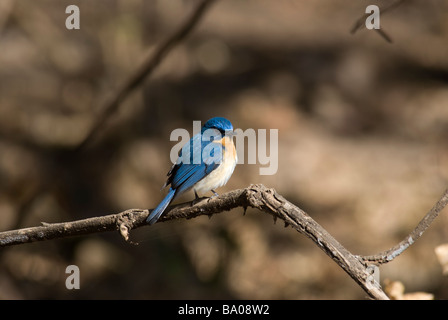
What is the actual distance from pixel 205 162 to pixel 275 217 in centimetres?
109

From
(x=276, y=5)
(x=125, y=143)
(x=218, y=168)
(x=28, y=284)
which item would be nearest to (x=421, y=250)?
(x=218, y=168)

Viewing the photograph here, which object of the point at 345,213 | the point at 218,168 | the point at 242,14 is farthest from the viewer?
the point at 242,14

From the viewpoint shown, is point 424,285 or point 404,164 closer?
point 424,285

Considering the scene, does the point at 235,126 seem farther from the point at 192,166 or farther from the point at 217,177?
the point at 192,166

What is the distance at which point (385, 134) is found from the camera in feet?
23.4

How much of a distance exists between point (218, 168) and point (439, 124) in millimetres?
4631

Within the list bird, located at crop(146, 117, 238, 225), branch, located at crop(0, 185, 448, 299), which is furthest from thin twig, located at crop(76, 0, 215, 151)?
branch, located at crop(0, 185, 448, 299)

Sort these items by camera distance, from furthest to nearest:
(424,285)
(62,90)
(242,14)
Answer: (242,14) < (62,90) < (424,285)

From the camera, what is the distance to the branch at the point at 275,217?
214cm

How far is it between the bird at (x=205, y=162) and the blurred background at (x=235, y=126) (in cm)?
161

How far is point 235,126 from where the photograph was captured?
22.0 ft

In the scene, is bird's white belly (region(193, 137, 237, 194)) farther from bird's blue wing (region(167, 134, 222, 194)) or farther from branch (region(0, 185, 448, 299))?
branch (region(0, 185, 448, 299))

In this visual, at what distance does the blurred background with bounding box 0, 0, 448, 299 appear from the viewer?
5.70 m

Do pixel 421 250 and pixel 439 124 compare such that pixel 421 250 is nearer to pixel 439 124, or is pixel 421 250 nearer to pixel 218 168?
Result: pixel 439 124
